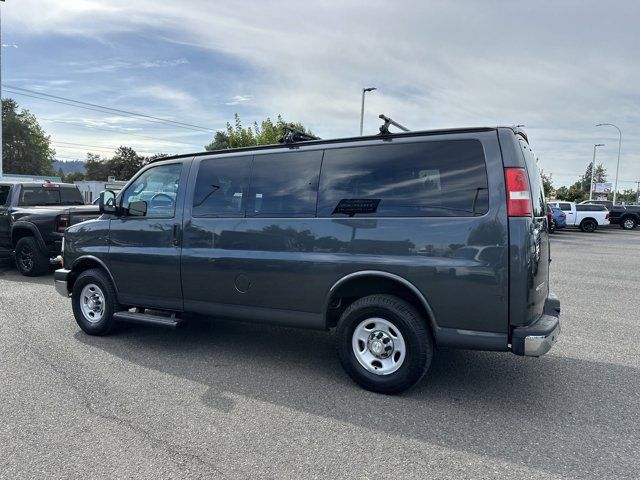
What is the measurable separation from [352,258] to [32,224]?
26.2 feet

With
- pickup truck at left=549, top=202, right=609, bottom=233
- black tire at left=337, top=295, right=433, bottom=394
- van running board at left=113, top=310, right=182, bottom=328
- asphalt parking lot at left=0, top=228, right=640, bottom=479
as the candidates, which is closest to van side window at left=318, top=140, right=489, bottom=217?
black tire at left=337, top=295, right=433, bottom=394

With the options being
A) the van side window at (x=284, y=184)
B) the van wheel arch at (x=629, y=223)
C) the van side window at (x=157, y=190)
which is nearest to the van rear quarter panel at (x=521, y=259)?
the van side window at (x=284, y=184)

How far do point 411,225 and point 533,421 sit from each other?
5.70ft

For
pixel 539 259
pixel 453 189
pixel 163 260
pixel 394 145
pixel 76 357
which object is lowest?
pixel 76 357

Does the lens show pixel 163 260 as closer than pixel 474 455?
No

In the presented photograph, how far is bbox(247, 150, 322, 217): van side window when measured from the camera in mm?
4281

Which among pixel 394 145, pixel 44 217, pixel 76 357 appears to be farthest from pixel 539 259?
pixel 44 217

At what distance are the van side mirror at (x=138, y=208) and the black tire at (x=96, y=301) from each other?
85cm

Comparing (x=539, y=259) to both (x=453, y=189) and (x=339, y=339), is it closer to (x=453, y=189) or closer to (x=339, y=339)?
(x=453, y=189)

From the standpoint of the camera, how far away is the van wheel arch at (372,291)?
3785mm

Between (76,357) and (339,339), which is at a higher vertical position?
(339,339)

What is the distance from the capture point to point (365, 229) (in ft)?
→ 13.0

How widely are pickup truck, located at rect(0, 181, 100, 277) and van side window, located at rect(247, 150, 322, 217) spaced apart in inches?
248

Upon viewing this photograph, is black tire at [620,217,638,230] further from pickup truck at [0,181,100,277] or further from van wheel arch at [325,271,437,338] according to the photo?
van wheel arch at [325,271,437,338]
